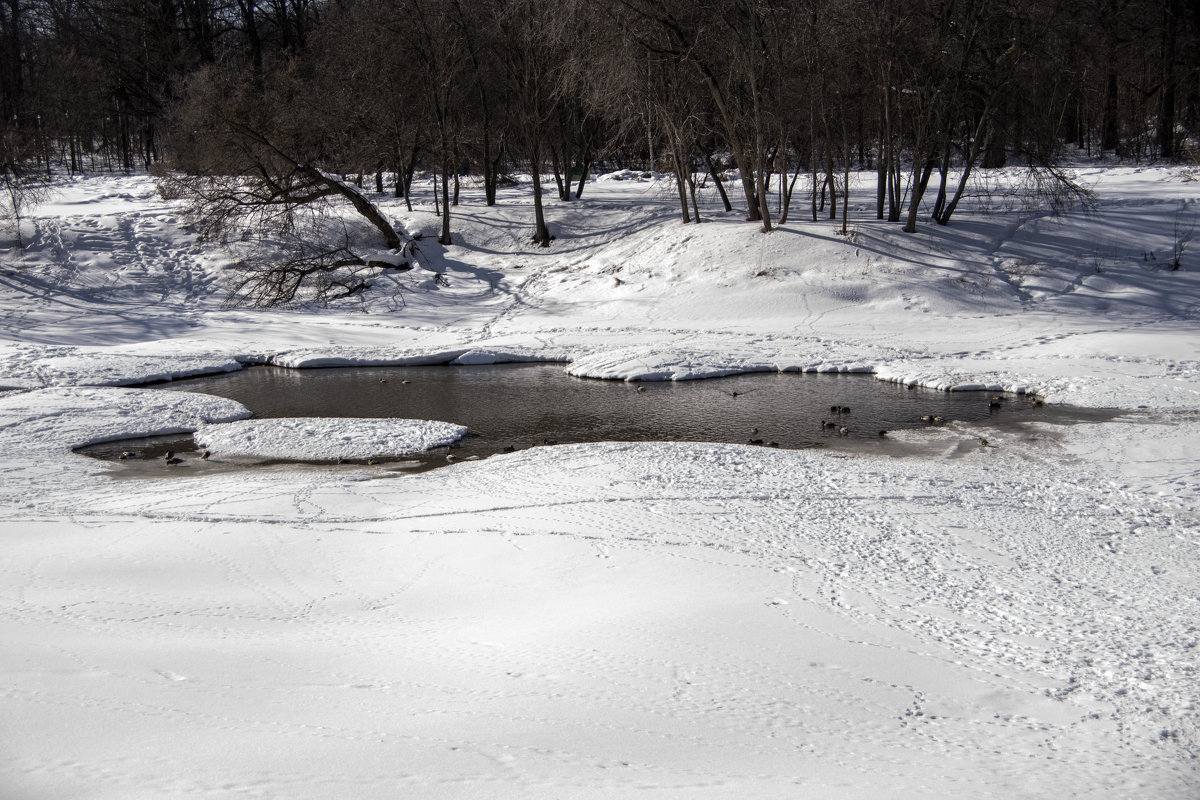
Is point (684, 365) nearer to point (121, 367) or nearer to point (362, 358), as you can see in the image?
point (362, 358)

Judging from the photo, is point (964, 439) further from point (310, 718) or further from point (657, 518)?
point (310, 718)

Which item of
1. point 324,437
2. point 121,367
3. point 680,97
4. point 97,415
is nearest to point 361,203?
point 680,97

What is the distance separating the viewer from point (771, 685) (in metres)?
5.17

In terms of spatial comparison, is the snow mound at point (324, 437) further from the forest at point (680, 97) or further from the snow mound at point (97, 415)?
the forest at point (680, 97)

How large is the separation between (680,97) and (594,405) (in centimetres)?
1327

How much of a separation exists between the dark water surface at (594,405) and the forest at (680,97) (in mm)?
8912

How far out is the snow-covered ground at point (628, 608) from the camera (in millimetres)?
4273

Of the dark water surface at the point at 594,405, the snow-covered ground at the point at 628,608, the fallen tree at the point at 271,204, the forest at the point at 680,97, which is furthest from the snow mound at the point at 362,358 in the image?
the forest at the point at 680,97

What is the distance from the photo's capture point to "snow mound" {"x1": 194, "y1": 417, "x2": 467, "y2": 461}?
11516 millimetres

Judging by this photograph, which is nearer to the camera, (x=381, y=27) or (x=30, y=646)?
(x=30, y=646)

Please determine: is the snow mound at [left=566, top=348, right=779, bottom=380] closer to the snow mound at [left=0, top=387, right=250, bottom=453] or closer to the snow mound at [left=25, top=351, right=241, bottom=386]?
the snow mound at [left=0, top=387, right=250, bottom=453]

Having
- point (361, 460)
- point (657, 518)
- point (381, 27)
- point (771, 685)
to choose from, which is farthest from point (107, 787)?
point (381, 27)

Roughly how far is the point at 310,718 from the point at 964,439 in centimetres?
909

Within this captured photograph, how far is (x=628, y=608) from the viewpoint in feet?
20.6
